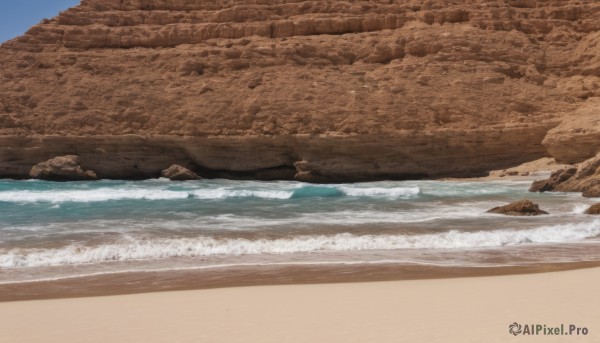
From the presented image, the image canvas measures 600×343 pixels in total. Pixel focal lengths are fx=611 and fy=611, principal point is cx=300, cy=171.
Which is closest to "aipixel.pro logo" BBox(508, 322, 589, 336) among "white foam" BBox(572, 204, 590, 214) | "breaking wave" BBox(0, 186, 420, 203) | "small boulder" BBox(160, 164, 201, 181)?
"white foam" BBox(572, 204, 590, 214)

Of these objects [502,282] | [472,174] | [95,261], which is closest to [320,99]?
[472,174]

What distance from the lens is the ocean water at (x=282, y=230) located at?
31.0 feet

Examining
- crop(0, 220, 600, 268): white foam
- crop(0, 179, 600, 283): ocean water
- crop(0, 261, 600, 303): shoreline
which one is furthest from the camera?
crop(0, 220, 600, 268): white foam

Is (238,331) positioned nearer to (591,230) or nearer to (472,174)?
(591,230)

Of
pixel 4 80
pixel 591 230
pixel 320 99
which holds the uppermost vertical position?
pixel 4 80

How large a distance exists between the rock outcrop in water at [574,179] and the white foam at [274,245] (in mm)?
7000

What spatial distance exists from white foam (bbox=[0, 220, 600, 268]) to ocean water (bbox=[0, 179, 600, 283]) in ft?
0.06

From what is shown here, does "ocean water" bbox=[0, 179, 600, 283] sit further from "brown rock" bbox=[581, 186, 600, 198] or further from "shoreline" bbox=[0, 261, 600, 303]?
"shoreline" bbox=[0, 261, 600, 303]

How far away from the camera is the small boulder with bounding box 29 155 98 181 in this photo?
25844 millimetres

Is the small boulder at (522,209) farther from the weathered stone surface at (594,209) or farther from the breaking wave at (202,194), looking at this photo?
the breaking wave at (202,194)

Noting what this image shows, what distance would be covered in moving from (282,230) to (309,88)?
53.8ft

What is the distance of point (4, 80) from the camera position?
30031mm

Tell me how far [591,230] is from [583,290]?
18.7ft

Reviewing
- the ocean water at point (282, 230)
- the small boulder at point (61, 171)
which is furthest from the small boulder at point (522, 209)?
the small boulder at point (61, 171)
